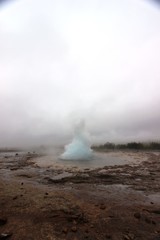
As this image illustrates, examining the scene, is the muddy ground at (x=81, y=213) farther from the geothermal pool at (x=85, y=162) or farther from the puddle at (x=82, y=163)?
the geothermal pool at (x=85, y=162)

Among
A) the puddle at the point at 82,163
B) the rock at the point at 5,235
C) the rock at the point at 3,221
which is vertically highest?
the puddle at the point at 82,163

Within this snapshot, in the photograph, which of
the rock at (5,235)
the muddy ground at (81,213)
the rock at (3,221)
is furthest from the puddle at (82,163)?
the rock at (5,235)

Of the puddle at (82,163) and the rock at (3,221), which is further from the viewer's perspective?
the puddle at (82,163)

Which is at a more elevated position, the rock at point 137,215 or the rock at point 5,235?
the rock at point 137,215

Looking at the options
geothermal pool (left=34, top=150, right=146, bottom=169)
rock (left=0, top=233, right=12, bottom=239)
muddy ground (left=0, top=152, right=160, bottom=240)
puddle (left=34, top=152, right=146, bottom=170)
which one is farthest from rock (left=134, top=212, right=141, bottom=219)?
geothermal pool (left=34, top=150, right=146, bottom=169)

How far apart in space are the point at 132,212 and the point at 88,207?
222 centimetres

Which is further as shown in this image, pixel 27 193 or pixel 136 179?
pixel 136 179

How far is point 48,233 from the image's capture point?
946cm

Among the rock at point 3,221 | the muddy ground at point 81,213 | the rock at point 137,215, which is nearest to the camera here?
the muddy ground at point 81,213

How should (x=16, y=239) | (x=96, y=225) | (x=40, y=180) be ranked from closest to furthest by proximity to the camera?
(x=16, y=239) → (x=96, y=225) → (x=40, y=180)

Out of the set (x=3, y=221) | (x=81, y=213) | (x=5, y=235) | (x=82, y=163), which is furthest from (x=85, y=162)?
(x=5, y=235)

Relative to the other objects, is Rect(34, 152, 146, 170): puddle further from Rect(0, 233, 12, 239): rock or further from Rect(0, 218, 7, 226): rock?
Rect(0, 233, 12, 239): rock

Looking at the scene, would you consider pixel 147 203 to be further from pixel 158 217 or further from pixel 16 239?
pixel 16 239

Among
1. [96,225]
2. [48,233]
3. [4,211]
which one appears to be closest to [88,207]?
[96,225]
